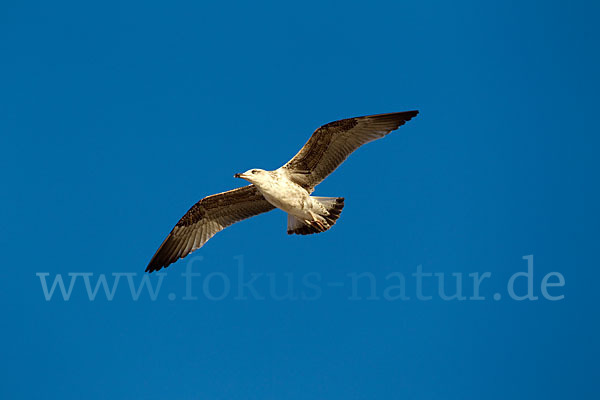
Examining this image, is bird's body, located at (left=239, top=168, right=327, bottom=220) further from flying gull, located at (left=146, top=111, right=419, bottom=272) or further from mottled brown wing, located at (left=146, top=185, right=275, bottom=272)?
mottled brown wing, located at (left=146, top=185, right=275, bottom=272)

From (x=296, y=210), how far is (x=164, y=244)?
99.7 inches

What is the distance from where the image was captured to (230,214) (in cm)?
1215

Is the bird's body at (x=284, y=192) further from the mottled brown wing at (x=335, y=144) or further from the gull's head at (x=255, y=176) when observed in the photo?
the mottled brown wing at (x=335, y=144)

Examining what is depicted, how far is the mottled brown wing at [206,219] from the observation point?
39.1 feet

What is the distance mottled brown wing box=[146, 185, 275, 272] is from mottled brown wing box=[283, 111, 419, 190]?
901 millimetres

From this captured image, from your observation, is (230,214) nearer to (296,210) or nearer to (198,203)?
(198,203)

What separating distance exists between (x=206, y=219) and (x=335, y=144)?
251cm

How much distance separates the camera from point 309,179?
445 inches

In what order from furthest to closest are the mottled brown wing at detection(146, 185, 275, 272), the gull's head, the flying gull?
the mottled brown wing at detection(146, 185, 275, 272) < the flying gull < the gull's head

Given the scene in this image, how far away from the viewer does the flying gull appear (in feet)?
35.9

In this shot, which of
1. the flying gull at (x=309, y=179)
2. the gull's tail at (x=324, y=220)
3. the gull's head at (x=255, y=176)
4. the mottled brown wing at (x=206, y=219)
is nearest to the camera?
the gull's head at (x=255, y=176)

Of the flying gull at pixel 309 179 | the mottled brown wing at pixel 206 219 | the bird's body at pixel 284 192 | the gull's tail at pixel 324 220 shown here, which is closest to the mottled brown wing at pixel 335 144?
the flying gull at pixel 309 179

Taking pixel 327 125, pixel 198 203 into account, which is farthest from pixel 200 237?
pixel 327 125

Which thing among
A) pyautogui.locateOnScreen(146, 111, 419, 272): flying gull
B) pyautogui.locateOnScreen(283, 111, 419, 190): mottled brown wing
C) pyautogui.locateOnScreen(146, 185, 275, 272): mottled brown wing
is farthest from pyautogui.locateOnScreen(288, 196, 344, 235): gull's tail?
pyautogui.locateOnScreen(146, 185, 275, 272): mottled brown wing
